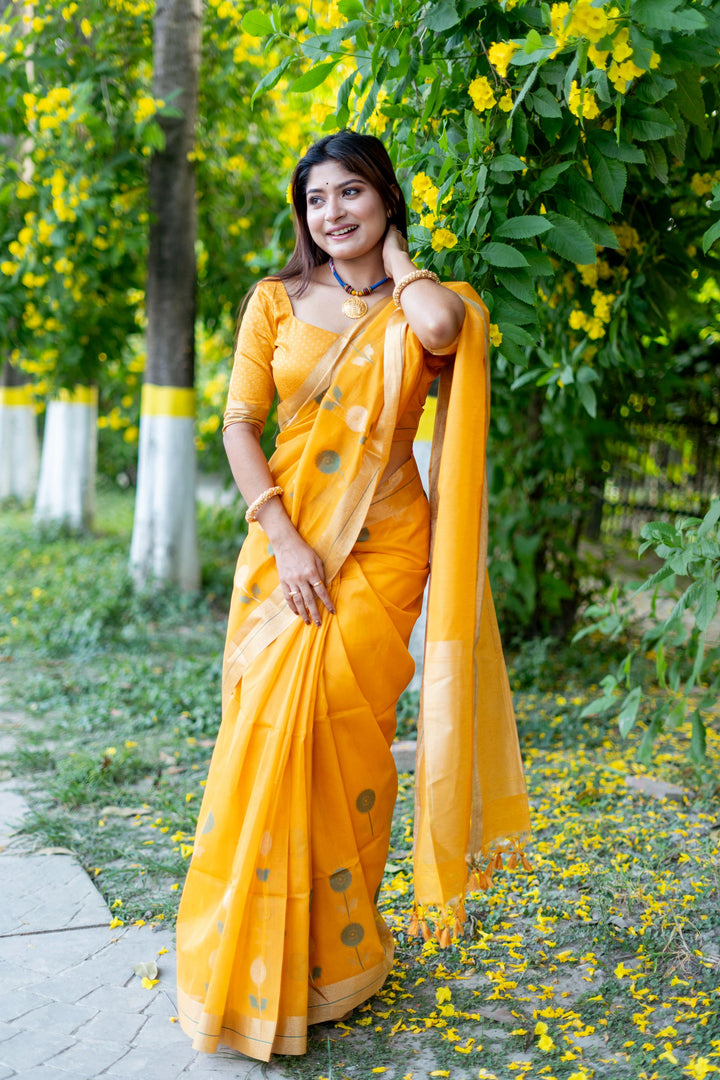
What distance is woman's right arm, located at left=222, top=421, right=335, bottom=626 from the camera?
7.55ft

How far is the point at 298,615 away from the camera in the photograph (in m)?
2.34

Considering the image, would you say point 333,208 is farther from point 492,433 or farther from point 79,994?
point 492,433

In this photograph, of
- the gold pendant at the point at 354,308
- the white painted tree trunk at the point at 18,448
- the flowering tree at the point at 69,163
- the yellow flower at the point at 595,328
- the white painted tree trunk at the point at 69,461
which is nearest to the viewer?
the gold pendant at the point at 354,308

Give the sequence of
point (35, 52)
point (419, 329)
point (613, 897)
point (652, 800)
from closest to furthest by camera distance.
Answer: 1. point (419, 329)
2. point (613, 897)
3. point (652, 800)
4. point (35, 52)

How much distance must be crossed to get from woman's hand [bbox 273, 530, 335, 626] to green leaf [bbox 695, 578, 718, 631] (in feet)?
3.08

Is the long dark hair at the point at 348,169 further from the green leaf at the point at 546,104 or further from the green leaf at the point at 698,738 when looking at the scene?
the green leaf at the point at 698,738

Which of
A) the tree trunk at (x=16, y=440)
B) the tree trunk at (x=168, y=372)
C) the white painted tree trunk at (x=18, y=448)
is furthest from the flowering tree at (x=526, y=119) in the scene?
the white painted tree trunk at (x=18, y=448)

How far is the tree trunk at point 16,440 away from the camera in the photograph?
37.1 feet

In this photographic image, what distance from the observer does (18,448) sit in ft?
39.0

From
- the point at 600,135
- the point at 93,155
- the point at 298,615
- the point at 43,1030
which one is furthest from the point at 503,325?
the point at 93,155

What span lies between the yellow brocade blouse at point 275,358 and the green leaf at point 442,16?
0.63 metres

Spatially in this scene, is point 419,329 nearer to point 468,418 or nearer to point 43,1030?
point 468,418

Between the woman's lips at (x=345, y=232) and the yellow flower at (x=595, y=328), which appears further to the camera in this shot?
the yellow flower at (x=595, y=328)

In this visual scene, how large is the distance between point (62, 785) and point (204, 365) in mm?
7604
